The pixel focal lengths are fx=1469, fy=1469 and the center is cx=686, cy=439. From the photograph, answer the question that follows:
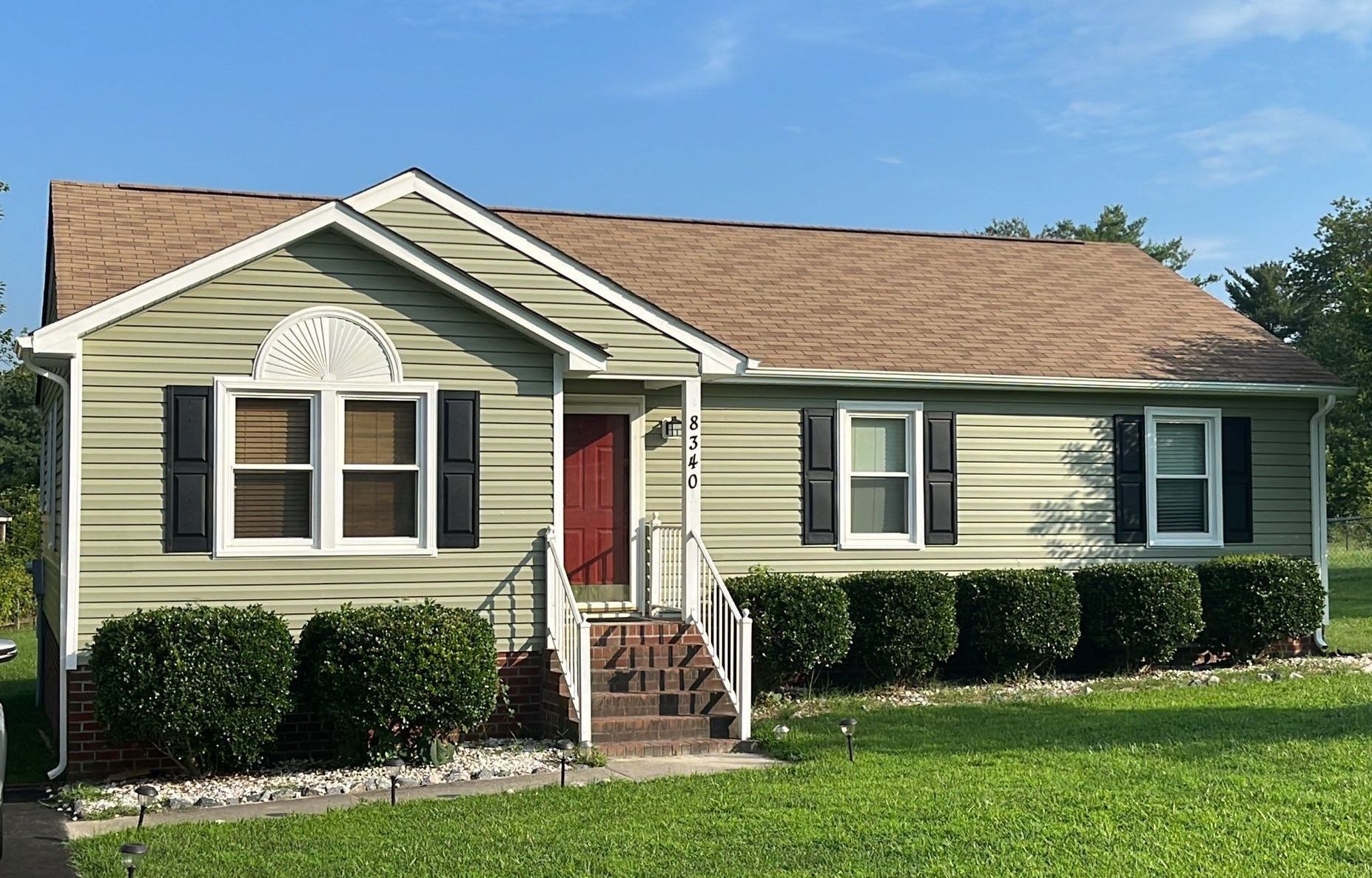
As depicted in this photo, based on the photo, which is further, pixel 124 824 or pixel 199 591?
pixel 199 591

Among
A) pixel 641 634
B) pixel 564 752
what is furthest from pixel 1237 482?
pixel 564 752

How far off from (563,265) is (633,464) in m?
2.14

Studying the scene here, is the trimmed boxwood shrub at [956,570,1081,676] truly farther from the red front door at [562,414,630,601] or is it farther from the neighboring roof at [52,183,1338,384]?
the red front door at [562,414,630,601]

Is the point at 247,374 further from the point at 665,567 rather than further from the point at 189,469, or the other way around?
the point at 665,567

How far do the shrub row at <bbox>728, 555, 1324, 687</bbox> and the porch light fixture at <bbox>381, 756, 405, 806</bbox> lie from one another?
4262 millimetres

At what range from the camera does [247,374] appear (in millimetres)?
11656

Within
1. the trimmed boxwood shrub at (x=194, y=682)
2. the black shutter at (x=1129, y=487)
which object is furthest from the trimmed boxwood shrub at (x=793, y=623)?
the trimmed boxwood shrub at (x=194, y=682)

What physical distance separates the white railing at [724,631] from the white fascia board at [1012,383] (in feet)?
6.69

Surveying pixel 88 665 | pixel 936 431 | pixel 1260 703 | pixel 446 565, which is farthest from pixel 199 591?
pixel 1260 703

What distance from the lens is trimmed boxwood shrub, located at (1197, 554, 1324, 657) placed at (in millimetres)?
15852

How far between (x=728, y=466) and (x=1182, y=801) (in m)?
6.77

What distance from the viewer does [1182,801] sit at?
29.7ft

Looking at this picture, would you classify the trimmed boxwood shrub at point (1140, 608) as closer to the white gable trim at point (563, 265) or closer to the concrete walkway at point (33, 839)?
the white gable trim at point (563, 265)

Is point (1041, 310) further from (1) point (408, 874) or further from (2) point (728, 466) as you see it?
(1) point (408, 874)
